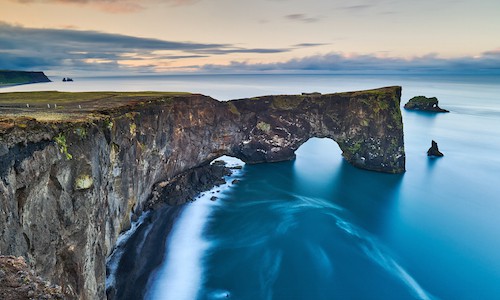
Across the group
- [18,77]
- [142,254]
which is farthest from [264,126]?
[18,77]

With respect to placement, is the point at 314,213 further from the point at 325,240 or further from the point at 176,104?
the point at 176,104

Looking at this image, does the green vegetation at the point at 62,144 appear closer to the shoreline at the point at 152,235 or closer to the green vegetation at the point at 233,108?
the shoreline at the point at 152,235

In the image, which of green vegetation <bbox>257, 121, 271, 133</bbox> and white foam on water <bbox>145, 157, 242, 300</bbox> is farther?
green vegetation <bbox>257, 121, 271, 133</bbox>

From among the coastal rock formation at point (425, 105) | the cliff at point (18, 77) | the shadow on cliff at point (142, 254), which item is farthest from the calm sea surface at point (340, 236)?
the cliff at point (18, 77)

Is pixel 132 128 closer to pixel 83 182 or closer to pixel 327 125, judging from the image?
pixel 83 182

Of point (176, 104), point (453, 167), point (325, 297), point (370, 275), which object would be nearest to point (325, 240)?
point (370, 275)

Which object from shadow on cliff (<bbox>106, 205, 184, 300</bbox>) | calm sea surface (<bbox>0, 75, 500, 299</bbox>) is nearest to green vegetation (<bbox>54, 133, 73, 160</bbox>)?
shadow on cliff (<bbox>106, 205, 184, 300</bbox>)

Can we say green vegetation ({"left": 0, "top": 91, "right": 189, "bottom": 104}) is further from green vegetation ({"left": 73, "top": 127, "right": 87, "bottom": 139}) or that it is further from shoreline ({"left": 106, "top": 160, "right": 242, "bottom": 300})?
green vegetation ({"left": 73, "top": 127, "right": 87, "bottom": 139})
